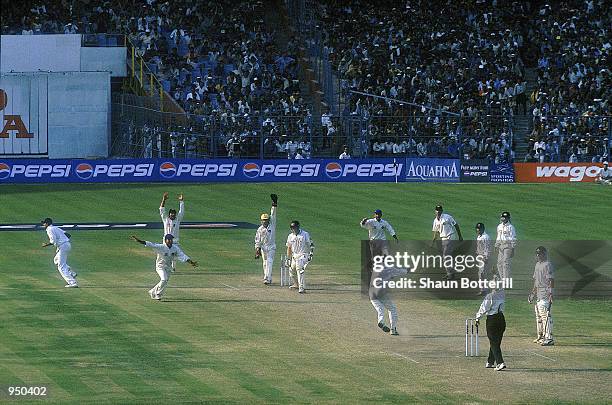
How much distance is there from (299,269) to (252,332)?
6225mm

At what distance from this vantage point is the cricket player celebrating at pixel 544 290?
93.5ft

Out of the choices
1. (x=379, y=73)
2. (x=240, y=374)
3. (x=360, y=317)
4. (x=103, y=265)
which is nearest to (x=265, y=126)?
(x=379, y=73)

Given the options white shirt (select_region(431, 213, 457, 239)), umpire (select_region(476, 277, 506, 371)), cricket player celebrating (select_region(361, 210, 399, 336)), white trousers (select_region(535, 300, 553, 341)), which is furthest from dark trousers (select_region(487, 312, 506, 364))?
white shirt (select_region(431, 213, 457, 239))

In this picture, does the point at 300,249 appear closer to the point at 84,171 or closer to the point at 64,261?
the point at 64,261

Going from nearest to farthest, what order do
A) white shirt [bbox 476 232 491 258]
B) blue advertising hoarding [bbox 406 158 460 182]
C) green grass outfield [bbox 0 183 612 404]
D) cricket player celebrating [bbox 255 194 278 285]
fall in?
green grass outfield [bbox 0 183 612 404] < white shirt [bbox 476 232 491 258] < cricket player celebrating [bbox 255 194 278 285] < blue advertising hoarding [bbox 406 158 460 182]

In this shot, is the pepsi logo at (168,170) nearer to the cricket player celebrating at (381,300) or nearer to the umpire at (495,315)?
the cricket player celebrating at (381,300)

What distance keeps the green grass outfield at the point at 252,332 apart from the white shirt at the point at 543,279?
125cm

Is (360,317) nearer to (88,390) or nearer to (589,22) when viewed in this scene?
(88,390)

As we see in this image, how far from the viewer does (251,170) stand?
2486 inches

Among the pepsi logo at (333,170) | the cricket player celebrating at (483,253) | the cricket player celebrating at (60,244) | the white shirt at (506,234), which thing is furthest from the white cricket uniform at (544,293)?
the pepsi logo at (333,170)

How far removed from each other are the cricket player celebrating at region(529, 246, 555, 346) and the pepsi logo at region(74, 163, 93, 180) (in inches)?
1467

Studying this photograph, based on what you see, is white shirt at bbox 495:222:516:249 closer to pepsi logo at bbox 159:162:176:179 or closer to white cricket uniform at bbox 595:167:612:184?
white cricket uniform at bbox 595:167:612:184

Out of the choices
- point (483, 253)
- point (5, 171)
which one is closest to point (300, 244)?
point (483, 253)

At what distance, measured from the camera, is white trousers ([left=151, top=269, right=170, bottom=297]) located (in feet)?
115
